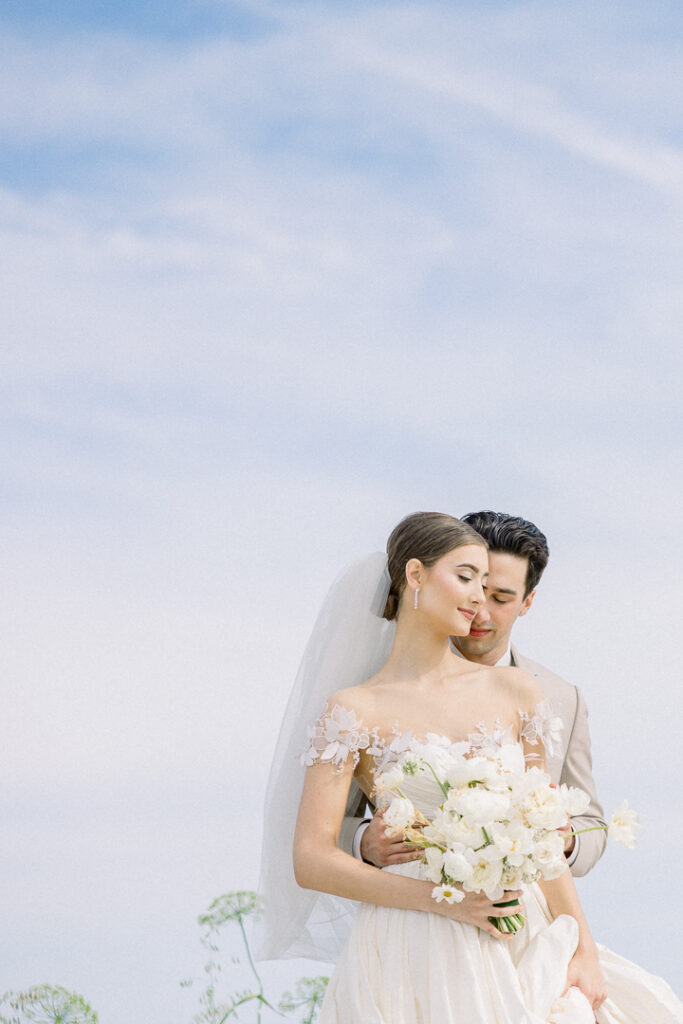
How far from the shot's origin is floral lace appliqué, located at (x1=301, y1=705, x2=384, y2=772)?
466 centimetres

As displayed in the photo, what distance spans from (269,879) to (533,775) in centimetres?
164

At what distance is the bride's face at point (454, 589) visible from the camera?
16.0ft

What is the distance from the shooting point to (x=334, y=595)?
528cm

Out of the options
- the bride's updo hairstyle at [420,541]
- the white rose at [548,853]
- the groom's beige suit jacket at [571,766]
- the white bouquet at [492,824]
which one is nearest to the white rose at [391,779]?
the white bouquet at [492,824]

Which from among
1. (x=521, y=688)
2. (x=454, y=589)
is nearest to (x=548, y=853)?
(x=521, y=688)

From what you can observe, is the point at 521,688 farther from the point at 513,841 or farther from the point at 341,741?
the point at 513,841

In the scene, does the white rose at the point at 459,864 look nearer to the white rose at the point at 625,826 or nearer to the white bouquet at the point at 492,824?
the white bouquet at the point at 492,824

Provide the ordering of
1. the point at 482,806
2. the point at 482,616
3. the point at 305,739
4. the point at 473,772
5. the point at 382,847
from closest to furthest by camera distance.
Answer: the point at 482,806 → the point at 473,772 → the point at 382,847 → the point at 305,739 → the point at 482,616

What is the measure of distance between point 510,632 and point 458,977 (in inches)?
63.1

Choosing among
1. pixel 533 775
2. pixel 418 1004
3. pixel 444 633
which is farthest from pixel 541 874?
pixel 444 633

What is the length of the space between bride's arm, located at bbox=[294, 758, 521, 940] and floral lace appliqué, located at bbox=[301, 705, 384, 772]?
0.11 feet

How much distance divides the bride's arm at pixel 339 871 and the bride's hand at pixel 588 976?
34cm

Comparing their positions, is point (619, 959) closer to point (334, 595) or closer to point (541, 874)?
point (541, 874)

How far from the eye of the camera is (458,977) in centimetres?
432
